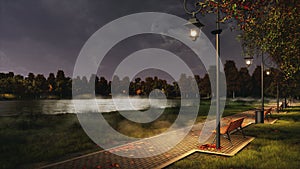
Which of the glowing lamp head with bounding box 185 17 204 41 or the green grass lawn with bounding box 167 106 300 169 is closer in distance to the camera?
the green grass lawn with bounding box 167 106 300 169

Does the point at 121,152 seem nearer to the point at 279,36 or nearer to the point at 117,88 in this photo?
the point at 279,36

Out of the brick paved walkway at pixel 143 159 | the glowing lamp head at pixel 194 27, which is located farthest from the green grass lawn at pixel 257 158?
the glowing lamp head at pixel 194 27

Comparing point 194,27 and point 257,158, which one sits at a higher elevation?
point 194,27

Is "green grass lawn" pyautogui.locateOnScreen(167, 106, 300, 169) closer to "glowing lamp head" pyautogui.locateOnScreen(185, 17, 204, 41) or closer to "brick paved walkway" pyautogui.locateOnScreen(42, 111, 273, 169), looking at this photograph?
"brick paved walkway" pyautogui.locateOnScreen(42, 111, 273, 169)

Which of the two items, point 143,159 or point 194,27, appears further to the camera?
point 194,27

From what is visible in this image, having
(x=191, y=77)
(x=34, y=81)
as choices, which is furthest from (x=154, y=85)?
(x=34, y=81)

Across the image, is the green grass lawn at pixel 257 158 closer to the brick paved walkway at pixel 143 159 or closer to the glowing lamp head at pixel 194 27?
the brick paved walkway at pixel 143 159

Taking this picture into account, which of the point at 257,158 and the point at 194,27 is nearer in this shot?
the point at 257,158

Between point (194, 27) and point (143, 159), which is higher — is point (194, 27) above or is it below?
above

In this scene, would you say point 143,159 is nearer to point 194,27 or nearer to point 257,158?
point 257,158

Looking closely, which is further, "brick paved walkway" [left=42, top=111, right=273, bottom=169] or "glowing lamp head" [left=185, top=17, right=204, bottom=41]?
"glowing lamp head" [left=185, top=17, right=204, bottom=41]

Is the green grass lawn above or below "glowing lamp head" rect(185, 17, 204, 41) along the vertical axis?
below

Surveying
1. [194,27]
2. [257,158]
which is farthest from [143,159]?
[194,27]

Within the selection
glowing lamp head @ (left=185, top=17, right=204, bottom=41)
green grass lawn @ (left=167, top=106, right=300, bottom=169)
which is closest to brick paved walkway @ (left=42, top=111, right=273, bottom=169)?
green grass lawn @ (left=167, top=106, right=300, bottom=169)
